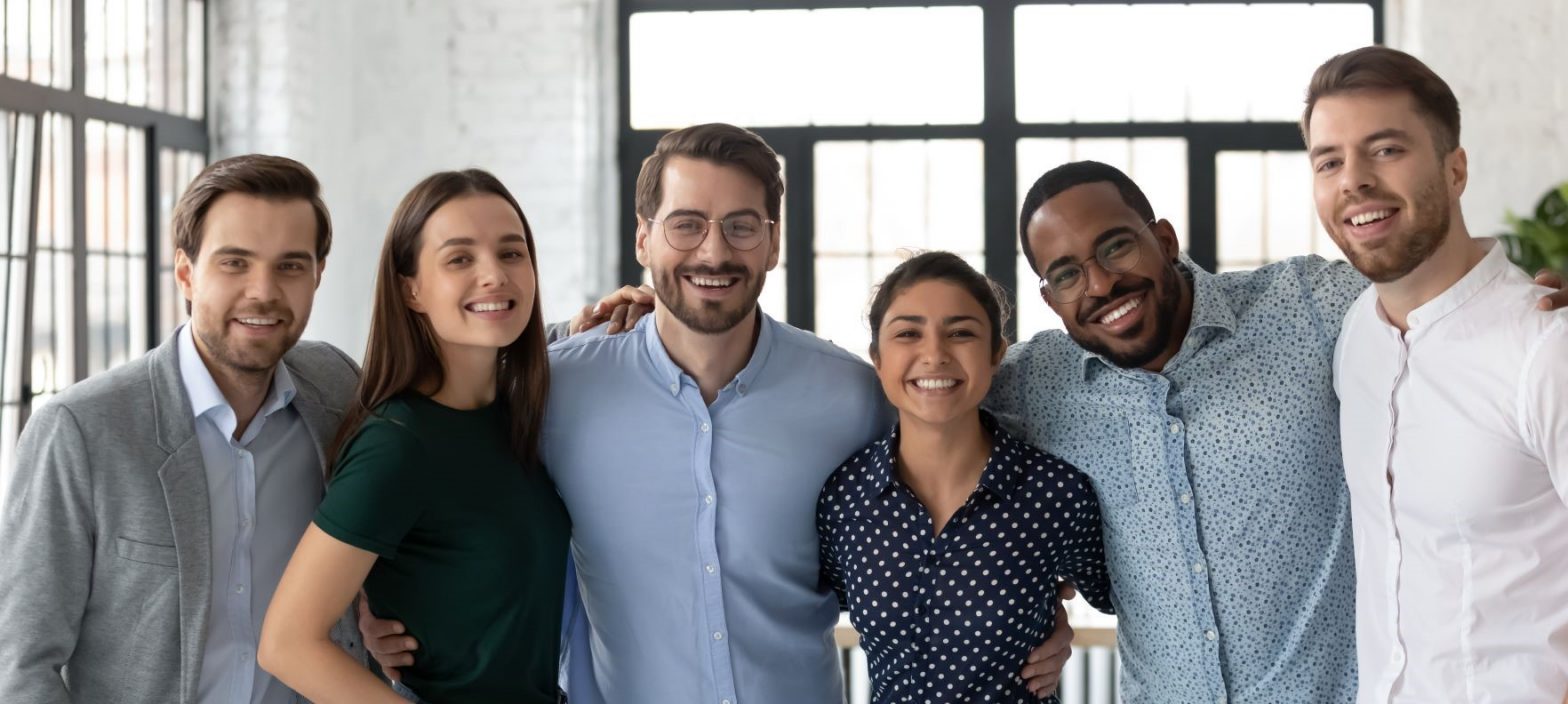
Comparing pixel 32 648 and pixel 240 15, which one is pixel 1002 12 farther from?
pixel 32 648

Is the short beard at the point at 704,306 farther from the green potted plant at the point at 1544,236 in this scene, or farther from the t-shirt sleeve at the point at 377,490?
the green potted plant at the point at 1544,236

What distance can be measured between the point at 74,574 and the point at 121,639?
109 mm

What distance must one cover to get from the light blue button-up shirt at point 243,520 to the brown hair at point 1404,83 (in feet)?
5.01

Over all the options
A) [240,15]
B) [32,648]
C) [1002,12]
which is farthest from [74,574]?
[1002,12]

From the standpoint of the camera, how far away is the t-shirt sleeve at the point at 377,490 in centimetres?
179

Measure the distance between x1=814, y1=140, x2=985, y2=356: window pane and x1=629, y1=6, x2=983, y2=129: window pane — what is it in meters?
0.15

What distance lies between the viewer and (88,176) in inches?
185

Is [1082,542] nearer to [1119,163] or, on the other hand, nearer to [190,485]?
[190,485]

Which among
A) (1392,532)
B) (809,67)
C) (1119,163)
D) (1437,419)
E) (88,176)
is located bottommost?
(1392,532)

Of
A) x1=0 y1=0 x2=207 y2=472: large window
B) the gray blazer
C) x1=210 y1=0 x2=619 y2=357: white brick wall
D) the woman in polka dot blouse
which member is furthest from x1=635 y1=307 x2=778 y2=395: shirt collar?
x1=210 y1=0 x2=619 y2=357: white brick wall

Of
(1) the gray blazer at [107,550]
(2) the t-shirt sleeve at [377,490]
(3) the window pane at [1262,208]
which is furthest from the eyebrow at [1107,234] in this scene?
(3) the window pane at [1262,208]

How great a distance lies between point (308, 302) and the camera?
78.7 inches

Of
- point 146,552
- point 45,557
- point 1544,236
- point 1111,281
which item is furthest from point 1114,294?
point 1544,236

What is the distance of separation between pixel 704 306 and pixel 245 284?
0.65 metres
